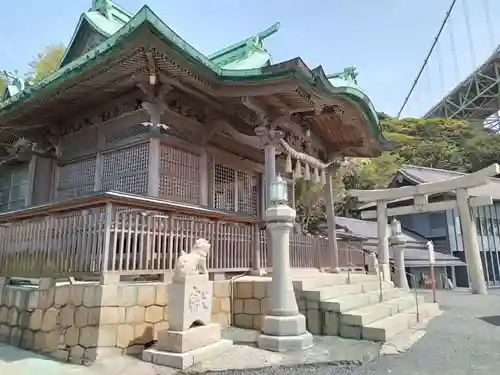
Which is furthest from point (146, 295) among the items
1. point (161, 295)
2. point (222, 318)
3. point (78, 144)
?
point (78, 144)

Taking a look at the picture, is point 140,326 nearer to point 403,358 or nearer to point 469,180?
point 403,358

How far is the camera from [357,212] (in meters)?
35.3

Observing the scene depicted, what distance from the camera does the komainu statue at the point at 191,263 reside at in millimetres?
5193

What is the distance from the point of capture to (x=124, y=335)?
524 cm

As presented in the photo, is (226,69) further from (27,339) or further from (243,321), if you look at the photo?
(27,339)

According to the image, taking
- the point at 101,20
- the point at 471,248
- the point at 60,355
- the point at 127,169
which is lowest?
the point at 60,355

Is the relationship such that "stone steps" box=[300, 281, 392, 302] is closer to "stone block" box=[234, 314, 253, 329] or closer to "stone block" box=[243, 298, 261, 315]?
"stone block" box=[243, 298, 261, 315]

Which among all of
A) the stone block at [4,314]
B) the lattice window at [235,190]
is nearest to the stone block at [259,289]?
the lattice window at [235,190]

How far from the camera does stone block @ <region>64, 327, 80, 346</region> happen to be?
5211 millimetres

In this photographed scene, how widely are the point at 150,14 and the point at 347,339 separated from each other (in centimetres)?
637

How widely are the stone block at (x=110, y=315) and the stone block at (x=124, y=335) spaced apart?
0.13 metres

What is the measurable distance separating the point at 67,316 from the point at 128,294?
99cm

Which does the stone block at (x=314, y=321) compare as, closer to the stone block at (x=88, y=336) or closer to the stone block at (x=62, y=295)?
the stone block at (x=88, y=336)

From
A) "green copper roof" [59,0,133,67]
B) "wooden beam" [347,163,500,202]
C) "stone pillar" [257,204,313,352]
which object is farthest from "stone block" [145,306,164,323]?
"wooden beam" [347,163,500,202]
